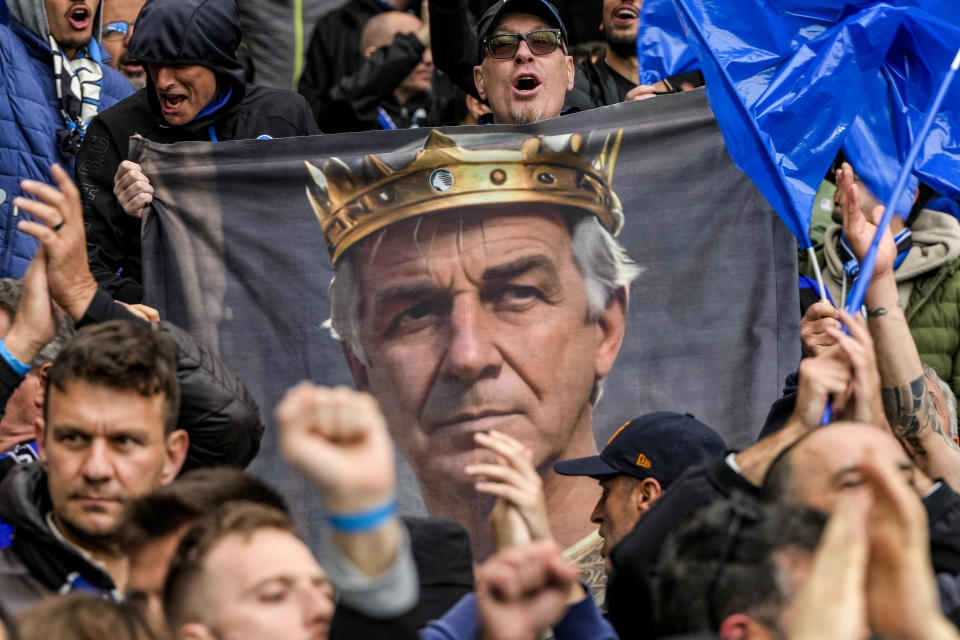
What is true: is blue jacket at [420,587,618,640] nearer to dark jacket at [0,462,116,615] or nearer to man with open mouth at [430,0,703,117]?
dark jacket at [0,462,116,615]

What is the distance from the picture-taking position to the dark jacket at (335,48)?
8.43m

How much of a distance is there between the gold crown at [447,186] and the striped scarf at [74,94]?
4.24ft

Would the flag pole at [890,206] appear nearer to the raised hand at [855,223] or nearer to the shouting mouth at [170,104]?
the raised hand at [855,223]

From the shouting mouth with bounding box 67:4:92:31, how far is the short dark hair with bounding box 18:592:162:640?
3.83 meters

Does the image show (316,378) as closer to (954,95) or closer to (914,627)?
(954,95)

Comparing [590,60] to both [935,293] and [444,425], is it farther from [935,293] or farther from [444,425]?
[444,425]

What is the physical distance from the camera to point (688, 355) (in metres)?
5.52

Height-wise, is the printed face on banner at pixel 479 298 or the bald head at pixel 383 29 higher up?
the bald head at pixel 383 29

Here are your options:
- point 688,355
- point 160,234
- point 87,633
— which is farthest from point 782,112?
point 87,633

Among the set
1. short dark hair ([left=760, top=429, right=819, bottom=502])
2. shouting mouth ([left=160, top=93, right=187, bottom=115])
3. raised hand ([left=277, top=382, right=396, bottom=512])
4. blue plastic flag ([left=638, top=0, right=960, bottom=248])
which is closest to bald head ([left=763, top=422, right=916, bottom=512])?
short dark hair ([left=760, top=429, right=819, bottom=502])

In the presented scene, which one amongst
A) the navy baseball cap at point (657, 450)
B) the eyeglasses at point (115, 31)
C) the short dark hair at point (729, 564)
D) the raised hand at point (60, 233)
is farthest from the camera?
the eyeglasses at point (115, 31)

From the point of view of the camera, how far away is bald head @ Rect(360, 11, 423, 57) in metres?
8.20

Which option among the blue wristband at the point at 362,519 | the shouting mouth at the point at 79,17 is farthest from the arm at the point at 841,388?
the shouting mouth at the point at 79,17

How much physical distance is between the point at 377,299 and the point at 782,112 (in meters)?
1.59
